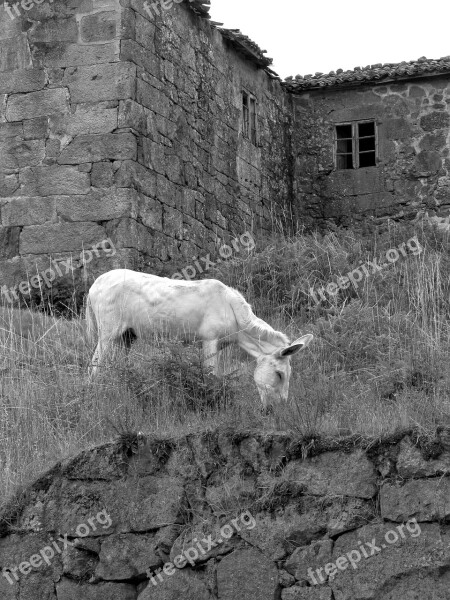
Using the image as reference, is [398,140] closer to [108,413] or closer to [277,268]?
[277,268]

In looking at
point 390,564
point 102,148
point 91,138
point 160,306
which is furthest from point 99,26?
point 390,564

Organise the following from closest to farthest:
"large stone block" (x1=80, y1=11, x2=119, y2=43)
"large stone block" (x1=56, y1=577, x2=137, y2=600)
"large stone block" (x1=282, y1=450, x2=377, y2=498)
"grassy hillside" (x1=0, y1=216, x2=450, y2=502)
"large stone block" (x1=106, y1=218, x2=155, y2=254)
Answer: "large stone block" (x1=282, y1=450, x2=377, y2=498) < "large stone block" (x1=56, y1=577, x2=137, y2=600) < "grassy hillside" (x1=0, y1=216, x2=450, y2=502) < "large stone block" (x1=106, y1=218, x2=155, y2=254) < "large stone block" (x1=80, y1=11, x2=119, y2=43)

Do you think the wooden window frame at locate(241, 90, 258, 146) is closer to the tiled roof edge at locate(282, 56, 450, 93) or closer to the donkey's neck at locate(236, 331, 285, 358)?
the tiled roof edge at locate(282, 56, 450, 93)

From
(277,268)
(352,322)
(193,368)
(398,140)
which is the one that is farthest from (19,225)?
(398,140)

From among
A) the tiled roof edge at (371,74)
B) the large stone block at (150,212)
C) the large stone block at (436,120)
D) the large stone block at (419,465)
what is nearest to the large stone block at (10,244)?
the large stone block at (150,212)

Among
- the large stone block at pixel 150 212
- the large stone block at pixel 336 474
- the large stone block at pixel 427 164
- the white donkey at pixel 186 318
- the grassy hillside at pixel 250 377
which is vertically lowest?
the large stone block at pixel 336 474

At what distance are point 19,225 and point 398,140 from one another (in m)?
7.15

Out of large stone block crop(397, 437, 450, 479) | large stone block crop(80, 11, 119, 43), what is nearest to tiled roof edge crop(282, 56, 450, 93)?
large stone block crop(80, 11, 119, 43)

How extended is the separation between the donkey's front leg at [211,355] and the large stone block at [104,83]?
5322 millimetres

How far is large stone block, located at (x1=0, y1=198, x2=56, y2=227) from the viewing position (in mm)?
15906

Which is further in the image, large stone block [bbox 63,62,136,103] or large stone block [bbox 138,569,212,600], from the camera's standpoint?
large stone block [bbox 63,62,136,103]

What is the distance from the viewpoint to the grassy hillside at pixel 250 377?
10031mm

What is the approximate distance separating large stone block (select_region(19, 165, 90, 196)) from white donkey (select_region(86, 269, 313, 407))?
3.85m

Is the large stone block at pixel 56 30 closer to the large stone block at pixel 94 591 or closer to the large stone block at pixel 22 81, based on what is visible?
the large stone block at pixel 22 81
